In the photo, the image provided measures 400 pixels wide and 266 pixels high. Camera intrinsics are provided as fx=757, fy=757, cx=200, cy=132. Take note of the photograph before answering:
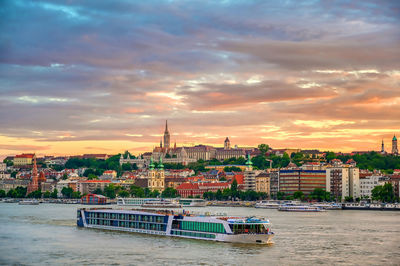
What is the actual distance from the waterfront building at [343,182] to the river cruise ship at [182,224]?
73.9m

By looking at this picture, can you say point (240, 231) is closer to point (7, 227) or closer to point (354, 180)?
point (7, 227)

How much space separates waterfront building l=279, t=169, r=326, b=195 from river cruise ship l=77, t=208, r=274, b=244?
75586 millimetres

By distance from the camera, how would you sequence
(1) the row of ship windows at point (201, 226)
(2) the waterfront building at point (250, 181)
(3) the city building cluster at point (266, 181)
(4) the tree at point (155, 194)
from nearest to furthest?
(1) the row of ship windows at point (201, 226) → (3) the city building cluster at point (266, 181) → (2) the waterfront building at point (250, 181) → (4) the tree at point (155, 194)

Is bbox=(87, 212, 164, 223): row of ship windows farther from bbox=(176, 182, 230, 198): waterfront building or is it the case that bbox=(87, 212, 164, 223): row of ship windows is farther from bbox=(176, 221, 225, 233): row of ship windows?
bbox=(176, 182, 230, 198): waterfront building

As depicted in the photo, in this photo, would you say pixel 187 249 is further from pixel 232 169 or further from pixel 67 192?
pixel 232 169

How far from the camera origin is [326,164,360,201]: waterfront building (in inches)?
4921

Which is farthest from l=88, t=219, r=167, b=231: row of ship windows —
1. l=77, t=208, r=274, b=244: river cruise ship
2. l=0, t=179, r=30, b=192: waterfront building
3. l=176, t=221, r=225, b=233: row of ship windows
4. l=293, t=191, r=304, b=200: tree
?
l=0, t=179, r=30, b=192: waterfront building

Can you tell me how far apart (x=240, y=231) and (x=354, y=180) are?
86406 millimetres

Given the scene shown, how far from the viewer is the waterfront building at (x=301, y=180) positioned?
12850 centimetres

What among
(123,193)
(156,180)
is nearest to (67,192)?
(123,193)

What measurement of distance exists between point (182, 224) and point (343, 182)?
81329mm

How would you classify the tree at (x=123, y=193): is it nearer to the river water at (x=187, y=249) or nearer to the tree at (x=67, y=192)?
the tree at (x=67, y=192)

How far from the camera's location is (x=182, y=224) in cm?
4772

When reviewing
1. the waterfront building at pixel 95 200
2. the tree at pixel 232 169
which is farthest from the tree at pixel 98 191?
the tree at pixel 232 169
